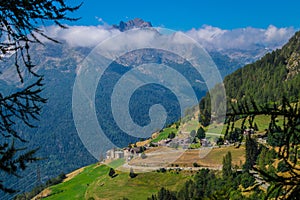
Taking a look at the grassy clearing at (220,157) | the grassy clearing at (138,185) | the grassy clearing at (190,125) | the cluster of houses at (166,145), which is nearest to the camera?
the grassy clearing at (220,157)

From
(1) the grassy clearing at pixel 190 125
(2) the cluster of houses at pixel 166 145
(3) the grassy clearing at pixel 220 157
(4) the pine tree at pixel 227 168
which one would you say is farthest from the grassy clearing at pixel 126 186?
(1) the grassy clearing at pixel 190 125

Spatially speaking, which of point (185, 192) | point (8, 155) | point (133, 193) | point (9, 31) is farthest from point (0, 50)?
point (133, 193)

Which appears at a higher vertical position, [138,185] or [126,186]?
[138,185]

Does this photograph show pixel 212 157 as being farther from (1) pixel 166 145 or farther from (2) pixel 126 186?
(1) pixel 166 145

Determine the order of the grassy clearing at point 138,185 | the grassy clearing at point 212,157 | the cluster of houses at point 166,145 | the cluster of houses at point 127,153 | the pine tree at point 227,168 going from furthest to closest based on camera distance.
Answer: the cluster of houses at point 127,153 < the cluster of houses at point 166,145 < the grassy clearing at point 212,157 < the grassy clearing at point 138,185 < the pine tree at point 227,168

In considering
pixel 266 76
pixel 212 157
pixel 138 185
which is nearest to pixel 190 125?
pixel 266 76

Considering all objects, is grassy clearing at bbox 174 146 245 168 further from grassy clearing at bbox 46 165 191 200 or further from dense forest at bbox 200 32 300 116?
dense forest at bbox 200 32 300 116

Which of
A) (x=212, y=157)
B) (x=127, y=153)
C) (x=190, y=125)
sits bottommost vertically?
(x=127, y=153)

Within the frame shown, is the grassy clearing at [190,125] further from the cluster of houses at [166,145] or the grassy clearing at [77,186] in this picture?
the grassy clearing at [77,186]

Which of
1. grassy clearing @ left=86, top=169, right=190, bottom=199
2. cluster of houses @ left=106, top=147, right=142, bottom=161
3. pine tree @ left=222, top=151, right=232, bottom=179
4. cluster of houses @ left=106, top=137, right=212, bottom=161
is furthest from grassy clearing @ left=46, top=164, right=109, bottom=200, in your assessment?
pine tree @ left=222, top=151, right=232, bottom=179

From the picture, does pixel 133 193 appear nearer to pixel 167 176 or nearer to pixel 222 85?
pixel 167 176

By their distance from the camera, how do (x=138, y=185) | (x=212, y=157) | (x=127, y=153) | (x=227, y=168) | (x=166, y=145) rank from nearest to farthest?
1. (x=227, y=168)
2. (x=138, y=185)
3. (x=212, y=157)
4. (x=166, y=145)
5. (x=127, y=153)

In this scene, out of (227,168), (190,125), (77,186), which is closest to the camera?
(227,168)

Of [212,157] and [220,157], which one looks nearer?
[220,157]
